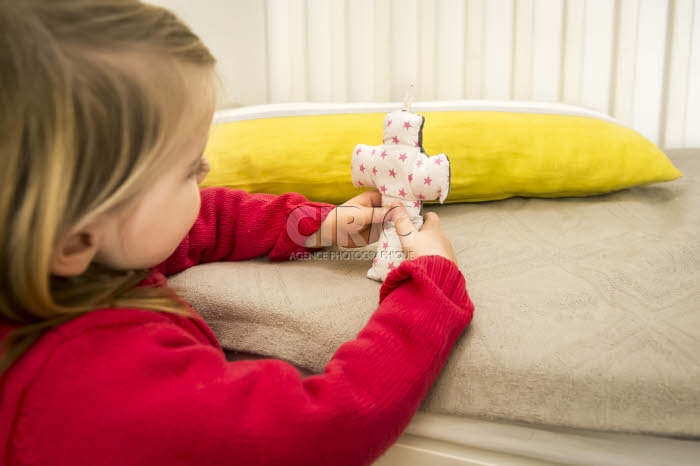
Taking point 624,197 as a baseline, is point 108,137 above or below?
above

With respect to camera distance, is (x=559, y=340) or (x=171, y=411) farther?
(x=559, y=340)

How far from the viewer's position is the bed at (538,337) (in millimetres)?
502

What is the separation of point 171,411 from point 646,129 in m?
1.50

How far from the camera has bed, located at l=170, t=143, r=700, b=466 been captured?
1.65ft

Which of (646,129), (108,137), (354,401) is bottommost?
(354,401)

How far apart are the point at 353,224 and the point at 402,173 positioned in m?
0.12

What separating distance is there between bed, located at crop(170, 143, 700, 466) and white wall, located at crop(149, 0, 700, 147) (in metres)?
0.76

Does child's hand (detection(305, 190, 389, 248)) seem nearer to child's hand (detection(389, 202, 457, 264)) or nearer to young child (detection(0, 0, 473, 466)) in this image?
child's hand (detection(389, 202, 457, 264))

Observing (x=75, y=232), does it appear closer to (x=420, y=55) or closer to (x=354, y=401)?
(x=354, y=401)

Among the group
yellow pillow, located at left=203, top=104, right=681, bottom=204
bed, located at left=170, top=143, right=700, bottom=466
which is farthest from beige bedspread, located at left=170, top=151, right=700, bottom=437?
yellow pillow, located at left=203, top=104, right=681, bottom=204

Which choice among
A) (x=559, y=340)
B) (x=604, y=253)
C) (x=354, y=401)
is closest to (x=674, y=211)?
(x=604, y=253)

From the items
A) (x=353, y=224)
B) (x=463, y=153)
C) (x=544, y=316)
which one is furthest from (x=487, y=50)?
(x=544, y=316)

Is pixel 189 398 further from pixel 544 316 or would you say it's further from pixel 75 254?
pixel 544 316

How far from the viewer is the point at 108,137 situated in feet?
1.41
